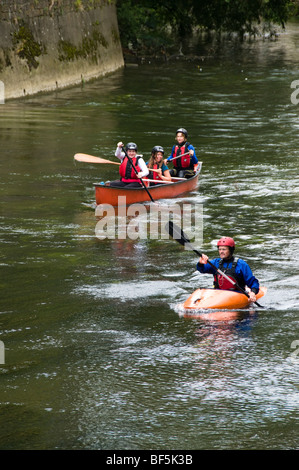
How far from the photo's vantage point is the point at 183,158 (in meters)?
18.9

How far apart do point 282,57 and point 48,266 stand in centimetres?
3135

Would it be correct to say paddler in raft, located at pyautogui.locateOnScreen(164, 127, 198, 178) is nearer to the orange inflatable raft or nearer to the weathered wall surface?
the orange inflatable raft

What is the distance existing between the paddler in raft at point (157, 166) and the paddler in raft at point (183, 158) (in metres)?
0.79

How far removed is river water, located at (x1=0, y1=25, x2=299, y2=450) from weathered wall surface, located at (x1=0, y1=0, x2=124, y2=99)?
14.0ft

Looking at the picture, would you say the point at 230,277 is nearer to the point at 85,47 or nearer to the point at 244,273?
the point at 244,273

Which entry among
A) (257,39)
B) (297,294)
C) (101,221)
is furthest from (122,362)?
(257,39)

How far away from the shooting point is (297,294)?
38.7 feet

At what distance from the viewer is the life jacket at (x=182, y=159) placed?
1873 cm

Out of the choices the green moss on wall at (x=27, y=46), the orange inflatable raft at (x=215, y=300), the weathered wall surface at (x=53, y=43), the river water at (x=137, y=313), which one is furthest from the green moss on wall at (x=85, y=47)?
the orange inflatable raft at (x=215, y=300)

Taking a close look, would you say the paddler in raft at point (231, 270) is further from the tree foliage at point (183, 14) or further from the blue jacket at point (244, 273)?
the tree foliage at point (183, 14)

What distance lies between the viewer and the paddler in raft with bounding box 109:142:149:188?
16781mm

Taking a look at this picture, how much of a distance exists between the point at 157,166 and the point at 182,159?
1.38 meters

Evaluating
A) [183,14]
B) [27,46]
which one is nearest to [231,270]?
[27,46]
